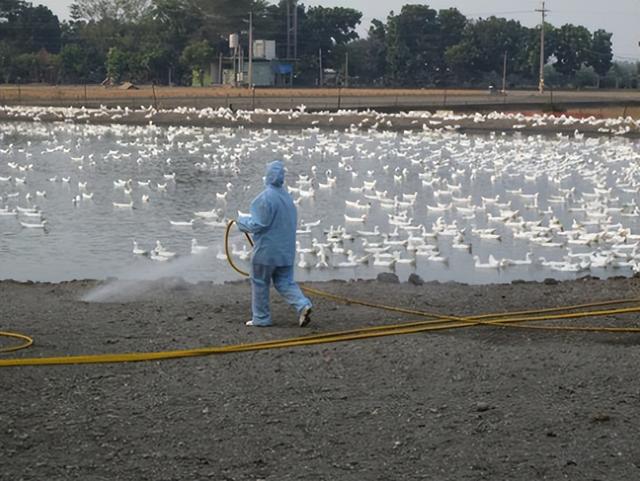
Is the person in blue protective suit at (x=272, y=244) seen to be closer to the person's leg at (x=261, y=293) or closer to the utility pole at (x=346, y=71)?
the person's leg at (x=261, y=293)

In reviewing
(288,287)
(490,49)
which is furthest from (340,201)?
(490,49)

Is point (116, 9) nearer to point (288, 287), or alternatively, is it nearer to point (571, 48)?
point (571, 48)

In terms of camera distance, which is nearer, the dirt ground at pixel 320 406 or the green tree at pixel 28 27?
the dirt ground at pixel 320 406

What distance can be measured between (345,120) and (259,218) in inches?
1817

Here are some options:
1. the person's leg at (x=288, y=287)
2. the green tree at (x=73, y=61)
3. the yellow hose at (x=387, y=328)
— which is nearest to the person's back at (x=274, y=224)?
the person's leg at (x=288, y=287)

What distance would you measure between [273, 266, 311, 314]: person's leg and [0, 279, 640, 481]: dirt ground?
0.26 m

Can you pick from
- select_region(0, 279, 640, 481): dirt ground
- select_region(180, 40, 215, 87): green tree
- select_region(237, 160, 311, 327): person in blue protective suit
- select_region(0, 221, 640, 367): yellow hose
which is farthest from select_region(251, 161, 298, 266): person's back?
select_region(180, 40, 215, 87): green tree

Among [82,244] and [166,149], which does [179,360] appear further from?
[166,149]

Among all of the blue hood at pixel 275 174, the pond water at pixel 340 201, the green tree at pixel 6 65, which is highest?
the green tree at pixel 6 65

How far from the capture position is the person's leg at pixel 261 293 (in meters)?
11.0

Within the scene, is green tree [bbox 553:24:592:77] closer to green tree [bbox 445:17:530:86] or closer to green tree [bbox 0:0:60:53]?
green tree [bbox 445:17:530:86]

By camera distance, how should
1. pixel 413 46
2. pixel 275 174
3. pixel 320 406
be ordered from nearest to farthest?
pixel 320 406
pixel 275 174
pixel 413 46

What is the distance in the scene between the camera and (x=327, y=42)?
110625 millimetres

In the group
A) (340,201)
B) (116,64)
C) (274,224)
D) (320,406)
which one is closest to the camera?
(320,406)
